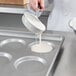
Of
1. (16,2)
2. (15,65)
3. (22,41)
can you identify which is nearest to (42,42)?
(22,41)

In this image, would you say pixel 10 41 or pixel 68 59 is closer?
pixel 68 59

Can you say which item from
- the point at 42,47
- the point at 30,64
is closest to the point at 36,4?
the point at 42,47

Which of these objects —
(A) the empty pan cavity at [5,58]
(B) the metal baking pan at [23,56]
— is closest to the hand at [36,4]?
(B) the metal baking pan at [23,56]

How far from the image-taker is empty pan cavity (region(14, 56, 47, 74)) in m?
0.71

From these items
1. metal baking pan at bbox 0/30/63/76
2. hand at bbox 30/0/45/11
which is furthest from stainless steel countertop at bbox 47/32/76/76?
hand at bbox 30/0/45/11

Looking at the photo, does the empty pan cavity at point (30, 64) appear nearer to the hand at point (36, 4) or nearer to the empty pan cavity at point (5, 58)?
the empty pan cavity at point (5, 58)

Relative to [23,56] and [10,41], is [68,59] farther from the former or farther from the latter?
[10,41]

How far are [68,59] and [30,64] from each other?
135mm

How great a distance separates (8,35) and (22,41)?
86 mm

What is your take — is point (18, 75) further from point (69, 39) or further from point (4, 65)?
point (69, 39)

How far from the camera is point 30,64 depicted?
755mm

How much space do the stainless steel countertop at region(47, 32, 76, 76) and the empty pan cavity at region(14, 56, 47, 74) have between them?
57 millimetres

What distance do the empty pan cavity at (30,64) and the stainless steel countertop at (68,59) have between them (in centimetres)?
6

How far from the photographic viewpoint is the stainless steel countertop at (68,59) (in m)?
0.70
